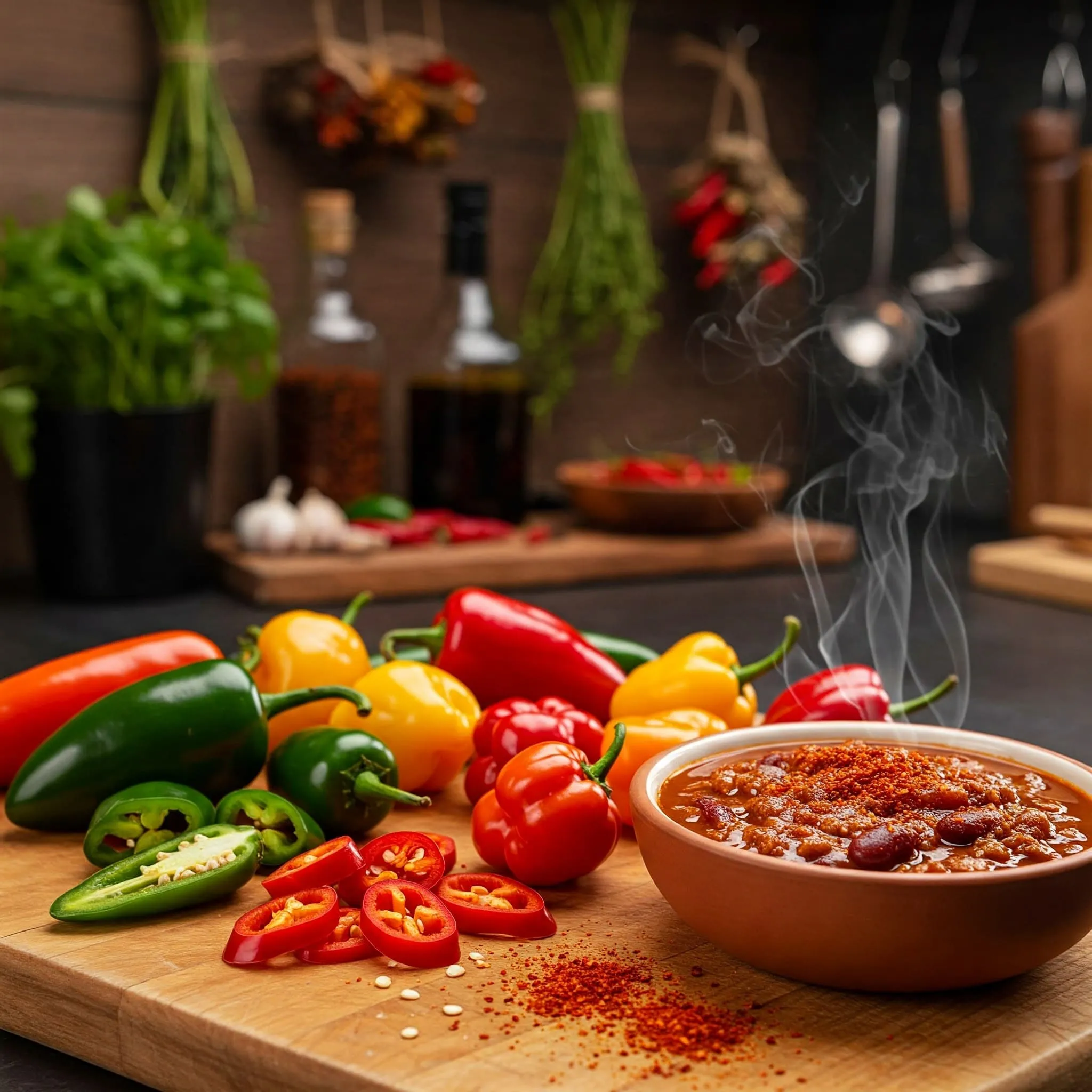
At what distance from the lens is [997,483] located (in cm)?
290

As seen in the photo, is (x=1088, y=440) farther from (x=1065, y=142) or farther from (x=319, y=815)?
(x=319, y=815)

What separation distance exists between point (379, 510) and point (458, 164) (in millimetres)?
734

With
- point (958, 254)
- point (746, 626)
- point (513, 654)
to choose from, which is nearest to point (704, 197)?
point (958, 254)

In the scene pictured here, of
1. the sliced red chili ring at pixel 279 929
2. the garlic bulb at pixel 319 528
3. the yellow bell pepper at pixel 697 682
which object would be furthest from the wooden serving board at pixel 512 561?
the sliced red chili ring at pixel 279 929

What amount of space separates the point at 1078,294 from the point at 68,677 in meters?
1.88

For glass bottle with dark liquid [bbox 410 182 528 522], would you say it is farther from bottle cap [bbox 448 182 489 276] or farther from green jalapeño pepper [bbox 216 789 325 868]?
green jalapeño pepper [bbox 216 789 325 868]

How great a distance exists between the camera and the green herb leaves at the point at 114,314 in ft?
6.52

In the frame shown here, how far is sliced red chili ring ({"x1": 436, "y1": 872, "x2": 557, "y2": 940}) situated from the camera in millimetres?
943

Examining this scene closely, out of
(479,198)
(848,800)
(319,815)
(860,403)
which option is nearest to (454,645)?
(319,815)

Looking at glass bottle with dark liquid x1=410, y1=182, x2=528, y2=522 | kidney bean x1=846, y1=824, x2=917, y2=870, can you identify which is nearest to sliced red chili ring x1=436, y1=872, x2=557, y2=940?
kidney bean x1=846, y1=824, x2=917, y2=870

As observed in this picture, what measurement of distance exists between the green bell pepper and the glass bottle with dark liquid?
134 mm

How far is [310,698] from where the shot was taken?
1.20 m

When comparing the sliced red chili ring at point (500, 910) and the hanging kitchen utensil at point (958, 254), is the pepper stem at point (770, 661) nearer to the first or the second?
the sliced red chili ring at point (500, 910)

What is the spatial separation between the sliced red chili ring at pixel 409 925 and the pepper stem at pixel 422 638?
41 cm
